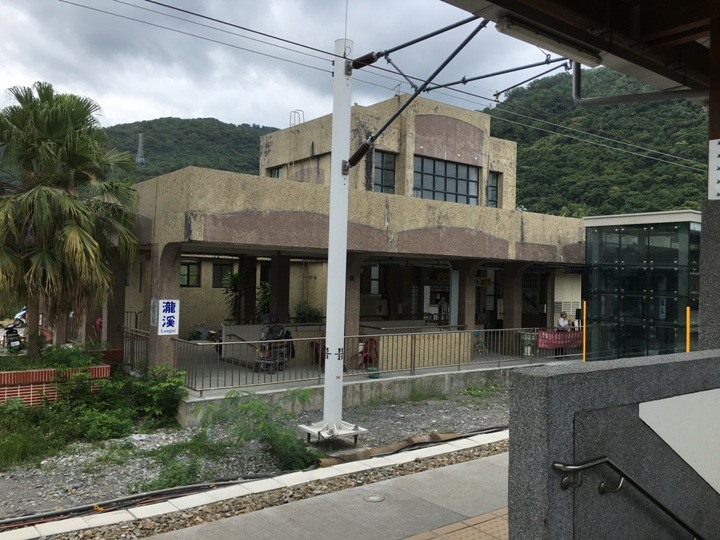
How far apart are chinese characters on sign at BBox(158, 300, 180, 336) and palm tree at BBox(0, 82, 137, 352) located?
3.87 ft

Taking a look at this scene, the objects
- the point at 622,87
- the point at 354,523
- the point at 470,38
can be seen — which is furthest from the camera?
the point at 622,87

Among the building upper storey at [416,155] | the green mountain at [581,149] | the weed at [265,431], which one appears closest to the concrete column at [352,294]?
the building upper storey at [416,155]

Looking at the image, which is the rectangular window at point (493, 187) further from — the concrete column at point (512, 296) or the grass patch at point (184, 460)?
the grass patch at point (184, 460)

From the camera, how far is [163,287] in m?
13.5

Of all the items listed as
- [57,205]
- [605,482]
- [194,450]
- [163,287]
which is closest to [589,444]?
[605,482]

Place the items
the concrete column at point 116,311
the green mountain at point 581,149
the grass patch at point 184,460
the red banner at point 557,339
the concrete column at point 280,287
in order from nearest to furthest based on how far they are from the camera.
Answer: the grass patch at point 184,460
the concrete column at point 116,311
the red banner at point 557,339
the concrete column at point 280,287
the green mountain at point 581,149

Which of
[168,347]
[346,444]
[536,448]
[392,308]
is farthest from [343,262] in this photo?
[392,308]

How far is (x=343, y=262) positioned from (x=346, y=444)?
3.18 meters

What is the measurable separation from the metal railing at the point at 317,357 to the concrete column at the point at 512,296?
1.76 meters

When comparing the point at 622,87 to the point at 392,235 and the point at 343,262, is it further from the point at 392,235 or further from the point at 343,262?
the point at 343,262

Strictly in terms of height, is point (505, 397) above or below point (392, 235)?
below

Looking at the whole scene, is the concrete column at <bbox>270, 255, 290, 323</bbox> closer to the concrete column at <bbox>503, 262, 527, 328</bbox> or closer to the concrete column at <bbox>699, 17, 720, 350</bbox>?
the concrete column at <bbox>503, 262, 527, 328</bbox>

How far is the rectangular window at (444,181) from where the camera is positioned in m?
22.2

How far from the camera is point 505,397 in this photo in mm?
15969
